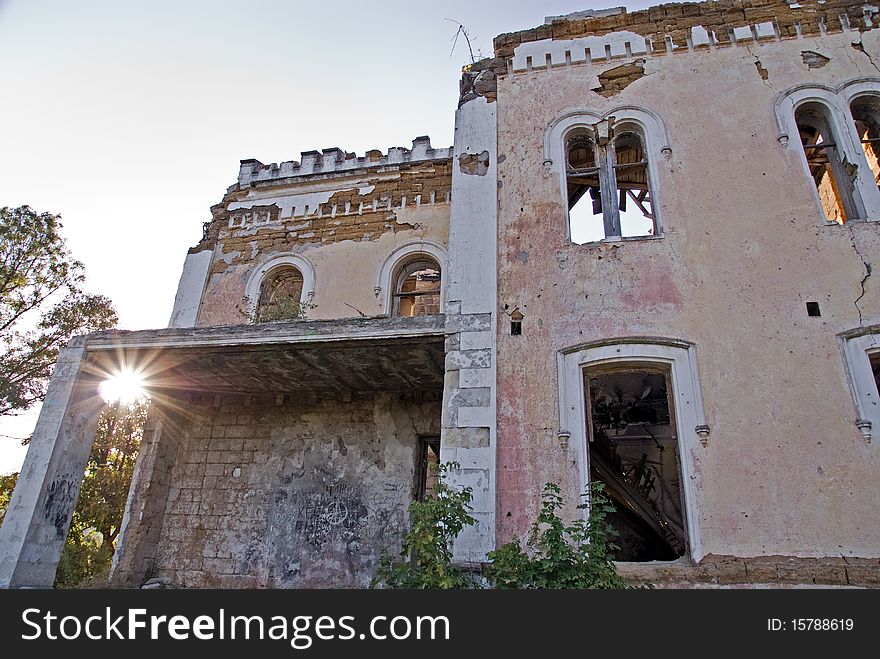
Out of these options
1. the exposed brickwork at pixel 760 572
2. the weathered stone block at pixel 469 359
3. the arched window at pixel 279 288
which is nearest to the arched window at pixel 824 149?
the exposed brickwork at pixel 760 572

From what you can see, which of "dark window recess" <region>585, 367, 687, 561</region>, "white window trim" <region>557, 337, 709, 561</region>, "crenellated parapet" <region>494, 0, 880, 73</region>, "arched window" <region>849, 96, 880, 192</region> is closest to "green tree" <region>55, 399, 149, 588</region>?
"dark window recess" <region>585, 367, 687, 561</region>

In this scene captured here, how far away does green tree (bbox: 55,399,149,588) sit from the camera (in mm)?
16844

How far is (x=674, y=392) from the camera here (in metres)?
6.42

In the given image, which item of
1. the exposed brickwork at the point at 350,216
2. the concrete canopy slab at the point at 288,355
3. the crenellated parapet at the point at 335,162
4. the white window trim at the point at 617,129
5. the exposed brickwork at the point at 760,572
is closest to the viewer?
the exposed brickwork at the point at 760,572

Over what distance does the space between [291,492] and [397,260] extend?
4211 mm

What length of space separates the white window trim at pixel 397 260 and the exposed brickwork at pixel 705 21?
322cm

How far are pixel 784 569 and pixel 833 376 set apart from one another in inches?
82.0

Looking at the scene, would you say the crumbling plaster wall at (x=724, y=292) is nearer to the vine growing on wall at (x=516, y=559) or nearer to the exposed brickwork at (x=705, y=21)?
the exposed brickwork at (x=705, y=21)

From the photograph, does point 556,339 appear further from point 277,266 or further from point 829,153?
point 277,266

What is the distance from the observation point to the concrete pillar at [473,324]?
624cm

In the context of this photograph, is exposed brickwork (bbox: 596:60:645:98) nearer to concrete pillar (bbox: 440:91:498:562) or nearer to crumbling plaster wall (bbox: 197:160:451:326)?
concrete pillar (bbox: 440:91:498:562)
